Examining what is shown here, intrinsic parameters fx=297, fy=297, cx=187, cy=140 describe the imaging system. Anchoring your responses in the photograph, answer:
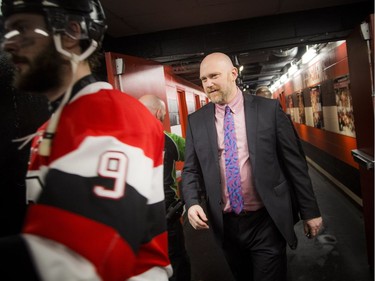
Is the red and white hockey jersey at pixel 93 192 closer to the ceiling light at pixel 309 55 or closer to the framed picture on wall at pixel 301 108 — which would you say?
the ceiling light at pixel 309 55

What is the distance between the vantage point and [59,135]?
74 cm

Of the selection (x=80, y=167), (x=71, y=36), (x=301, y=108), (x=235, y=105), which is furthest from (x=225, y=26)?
(x=301, y=108)

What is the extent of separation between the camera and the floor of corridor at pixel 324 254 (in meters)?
2.93

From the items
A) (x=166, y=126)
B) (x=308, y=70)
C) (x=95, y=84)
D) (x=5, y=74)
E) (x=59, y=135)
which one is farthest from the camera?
(x=308, y=70)

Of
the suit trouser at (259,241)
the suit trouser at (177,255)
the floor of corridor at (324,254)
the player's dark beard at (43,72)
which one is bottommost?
the floor of corridor at (324,254)

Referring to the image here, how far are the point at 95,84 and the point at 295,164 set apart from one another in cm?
151

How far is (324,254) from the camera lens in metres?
3.29

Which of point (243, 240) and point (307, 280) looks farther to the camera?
point (307, 280)

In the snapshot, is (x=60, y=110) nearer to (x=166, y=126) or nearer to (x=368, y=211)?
(x=368, y=211)

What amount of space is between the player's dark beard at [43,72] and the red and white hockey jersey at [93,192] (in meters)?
0.11

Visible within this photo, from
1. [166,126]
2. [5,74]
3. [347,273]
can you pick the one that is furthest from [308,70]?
[5,74]

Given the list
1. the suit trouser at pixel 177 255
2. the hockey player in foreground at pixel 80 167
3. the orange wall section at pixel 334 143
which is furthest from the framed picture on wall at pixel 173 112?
the hockey player in foreground at pixel 80 167

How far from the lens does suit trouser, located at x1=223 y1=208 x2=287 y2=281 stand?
6.47ft

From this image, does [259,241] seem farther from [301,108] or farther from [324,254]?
[301,108]
